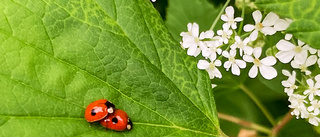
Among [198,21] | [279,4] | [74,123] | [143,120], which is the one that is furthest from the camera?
[198,21]

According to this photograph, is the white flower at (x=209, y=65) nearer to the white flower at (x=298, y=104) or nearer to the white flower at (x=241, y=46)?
the white flower at (x=241, y=46)

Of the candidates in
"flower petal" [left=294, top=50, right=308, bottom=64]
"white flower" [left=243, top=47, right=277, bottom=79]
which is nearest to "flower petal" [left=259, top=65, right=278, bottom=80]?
"white flower" [left=243, top=47, right=277, bottom=79]

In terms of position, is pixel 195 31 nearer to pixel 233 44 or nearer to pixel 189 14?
pixel 233 44

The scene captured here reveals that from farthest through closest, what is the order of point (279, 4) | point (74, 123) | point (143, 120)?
1. point (143, 120)
2. point (74, 123)
3. point (279, 4)

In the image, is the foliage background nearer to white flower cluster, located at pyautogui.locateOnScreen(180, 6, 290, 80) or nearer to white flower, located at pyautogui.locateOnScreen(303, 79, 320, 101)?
white flower cluster, located at pyautogui.locateOnScreen(180, 6, 290, 80)

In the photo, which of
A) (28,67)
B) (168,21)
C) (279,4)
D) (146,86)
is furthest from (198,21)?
(28,67)

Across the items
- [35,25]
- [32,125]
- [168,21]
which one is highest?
[168,21]

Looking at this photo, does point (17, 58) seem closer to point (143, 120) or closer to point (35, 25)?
point (35, 25)

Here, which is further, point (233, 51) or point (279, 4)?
point (233, 51)
